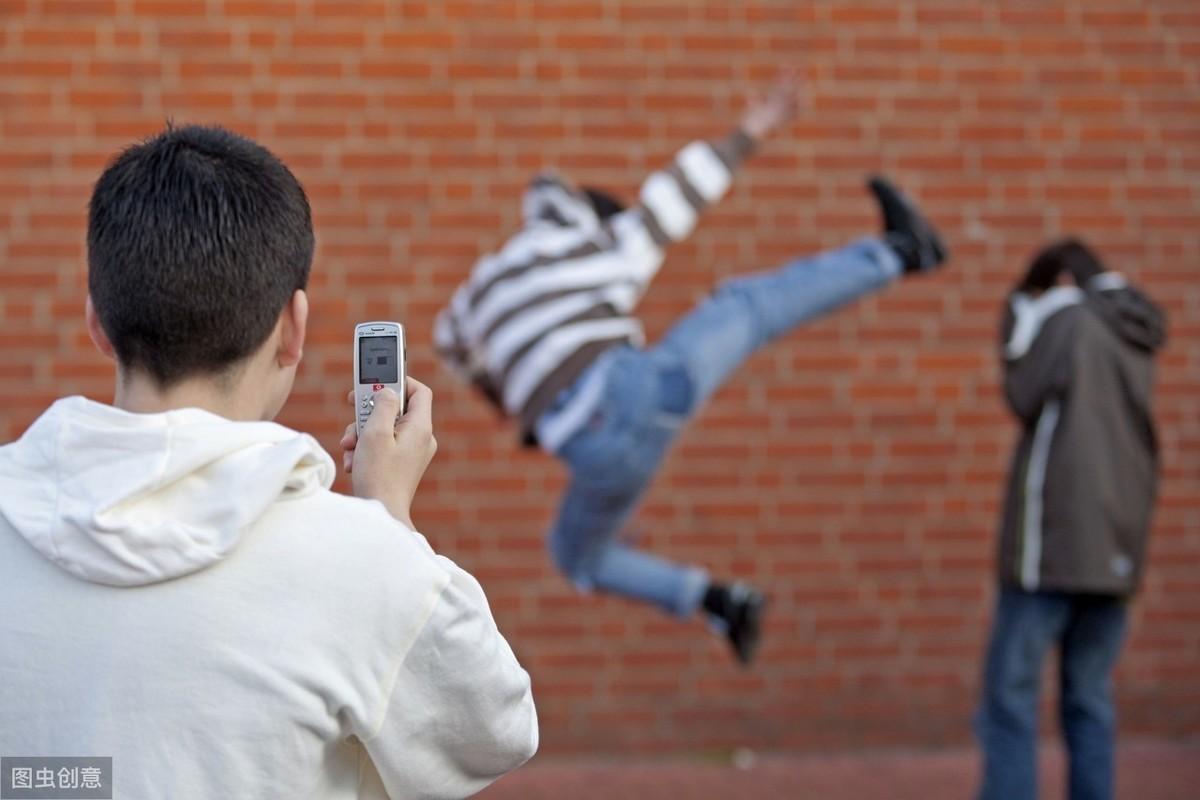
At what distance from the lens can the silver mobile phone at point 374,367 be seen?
166 cm

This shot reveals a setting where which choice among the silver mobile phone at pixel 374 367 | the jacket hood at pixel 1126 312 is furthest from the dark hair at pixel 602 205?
the silver mobile phone at pixel 374 367

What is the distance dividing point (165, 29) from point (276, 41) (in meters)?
0.38

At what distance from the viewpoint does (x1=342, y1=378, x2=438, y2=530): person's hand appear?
1553 millimetres

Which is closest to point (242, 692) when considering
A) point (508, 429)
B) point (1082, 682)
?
point (1082, 682)

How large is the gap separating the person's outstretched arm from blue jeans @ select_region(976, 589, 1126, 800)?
1474 millimetres

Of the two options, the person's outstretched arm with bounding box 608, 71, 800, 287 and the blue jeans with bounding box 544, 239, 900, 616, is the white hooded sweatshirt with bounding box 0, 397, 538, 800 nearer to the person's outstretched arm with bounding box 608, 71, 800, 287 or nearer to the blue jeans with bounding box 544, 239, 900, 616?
the blue jeans with bounding box 544, 239, 900, 616

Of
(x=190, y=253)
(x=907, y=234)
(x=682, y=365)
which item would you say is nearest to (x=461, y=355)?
(x=682, y=365)

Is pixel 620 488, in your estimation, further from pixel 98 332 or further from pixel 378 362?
pixel 98 332

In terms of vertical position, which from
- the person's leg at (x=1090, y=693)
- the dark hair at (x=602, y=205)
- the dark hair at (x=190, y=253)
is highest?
the dark hair at (x=602, y=205)

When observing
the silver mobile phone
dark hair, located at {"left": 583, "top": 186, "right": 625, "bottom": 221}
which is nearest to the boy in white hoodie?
the silver mobile phone

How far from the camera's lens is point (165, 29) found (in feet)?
17.4

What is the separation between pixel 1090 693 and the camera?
177 inches

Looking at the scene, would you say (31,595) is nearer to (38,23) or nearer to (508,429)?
(508,429)

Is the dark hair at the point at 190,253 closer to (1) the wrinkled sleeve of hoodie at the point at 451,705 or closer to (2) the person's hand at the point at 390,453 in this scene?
(2) the person's hand at the point at 390,453
